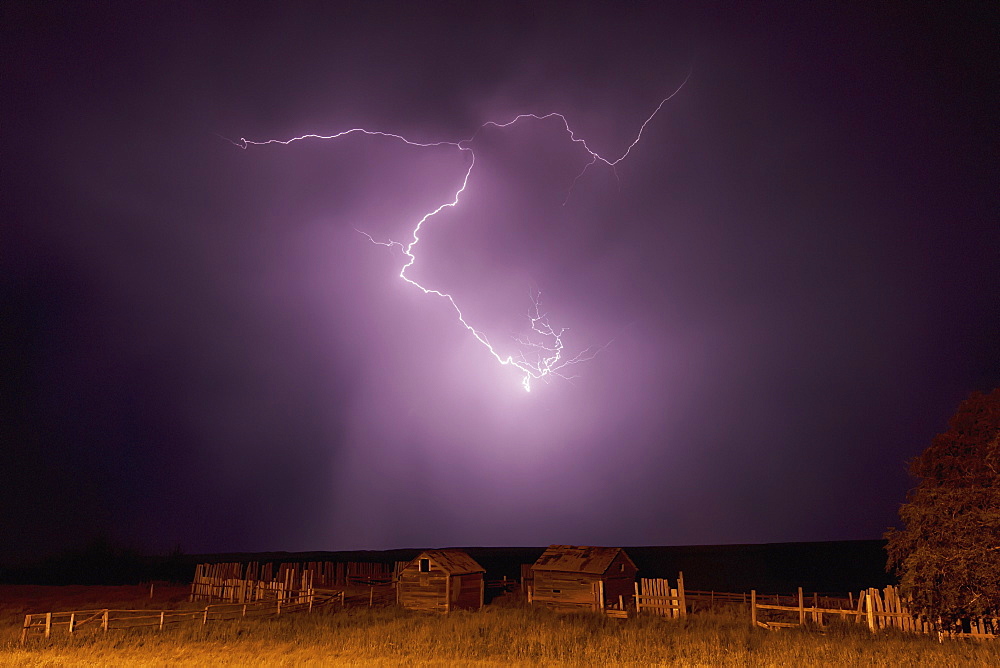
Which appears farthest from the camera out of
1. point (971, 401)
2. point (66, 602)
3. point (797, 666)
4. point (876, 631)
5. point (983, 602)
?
point (66, 602)

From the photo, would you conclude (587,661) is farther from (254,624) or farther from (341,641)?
(254,624)

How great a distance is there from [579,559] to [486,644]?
1178 cm

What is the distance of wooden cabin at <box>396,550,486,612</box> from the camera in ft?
98.3

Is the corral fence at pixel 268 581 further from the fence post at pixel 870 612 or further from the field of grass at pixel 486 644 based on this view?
the fence post at pixel 870 612

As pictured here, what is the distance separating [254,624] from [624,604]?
1607 centimetres

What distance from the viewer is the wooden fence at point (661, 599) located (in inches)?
1003

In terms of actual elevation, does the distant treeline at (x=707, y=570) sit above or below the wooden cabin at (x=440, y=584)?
below

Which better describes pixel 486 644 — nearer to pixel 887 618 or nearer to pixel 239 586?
pixel 887 618

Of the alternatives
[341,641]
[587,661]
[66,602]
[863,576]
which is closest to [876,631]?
[587,661]

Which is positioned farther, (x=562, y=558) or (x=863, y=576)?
(x=863, y=576)

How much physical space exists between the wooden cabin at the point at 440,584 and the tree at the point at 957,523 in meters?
19.1

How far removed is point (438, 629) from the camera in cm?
2320

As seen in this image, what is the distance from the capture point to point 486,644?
66.2 ft

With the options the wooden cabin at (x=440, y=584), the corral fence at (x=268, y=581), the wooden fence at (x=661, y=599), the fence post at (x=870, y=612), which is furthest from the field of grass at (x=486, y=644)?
the corral fence at (x=268, y=581)
